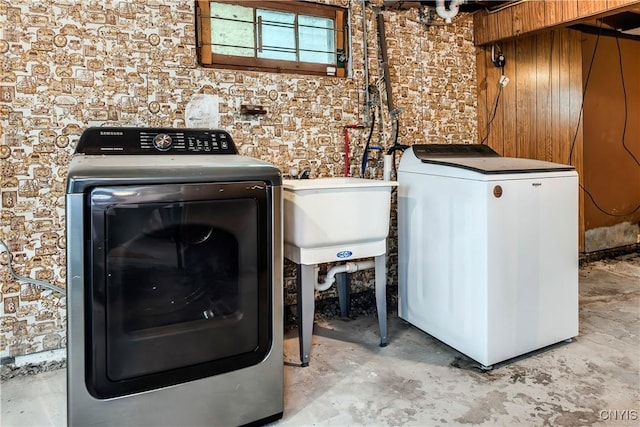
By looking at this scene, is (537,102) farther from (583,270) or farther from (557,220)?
(557,220)

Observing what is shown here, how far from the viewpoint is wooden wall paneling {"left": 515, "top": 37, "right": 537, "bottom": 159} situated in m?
3.41

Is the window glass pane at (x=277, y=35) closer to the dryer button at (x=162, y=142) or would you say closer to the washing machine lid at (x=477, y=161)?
the dryer button at (x=162, y=142)

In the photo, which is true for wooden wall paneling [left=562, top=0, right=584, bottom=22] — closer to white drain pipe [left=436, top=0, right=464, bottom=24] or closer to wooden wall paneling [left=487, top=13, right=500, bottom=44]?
wooden wall paneling [left=487, top=13, right=500, bottom=44]

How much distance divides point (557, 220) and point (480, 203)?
1.73ft

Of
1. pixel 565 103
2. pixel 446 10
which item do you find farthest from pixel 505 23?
pixel 565 103

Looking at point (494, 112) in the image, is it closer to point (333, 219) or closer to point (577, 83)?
point (577, 83)

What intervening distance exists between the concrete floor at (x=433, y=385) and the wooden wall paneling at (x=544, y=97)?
1597 millimetres

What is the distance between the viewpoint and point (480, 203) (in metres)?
1.92

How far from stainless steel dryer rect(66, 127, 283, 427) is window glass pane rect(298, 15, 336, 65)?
4.45ft

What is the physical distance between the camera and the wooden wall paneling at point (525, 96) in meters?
3.41

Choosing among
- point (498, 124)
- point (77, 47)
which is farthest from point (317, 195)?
point (498, 124)

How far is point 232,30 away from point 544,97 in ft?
8.60

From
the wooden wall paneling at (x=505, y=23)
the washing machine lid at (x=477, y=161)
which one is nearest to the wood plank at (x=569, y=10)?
the wooden wall paneling at (x=505, y=23)

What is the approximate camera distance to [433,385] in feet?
6.06
